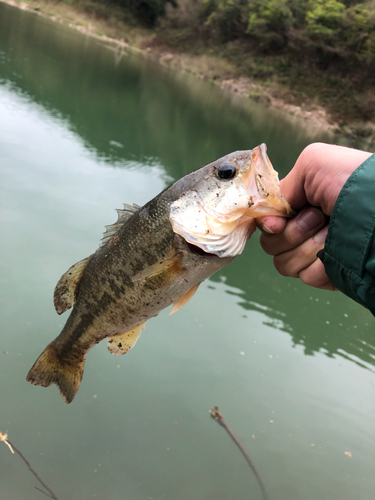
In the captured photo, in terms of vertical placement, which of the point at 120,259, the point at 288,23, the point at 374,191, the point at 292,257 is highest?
the point at 288,23

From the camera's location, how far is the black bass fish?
1.65 meters

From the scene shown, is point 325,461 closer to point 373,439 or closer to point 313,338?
point 373,439

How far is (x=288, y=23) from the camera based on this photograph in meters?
47.9

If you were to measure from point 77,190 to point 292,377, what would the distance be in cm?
571

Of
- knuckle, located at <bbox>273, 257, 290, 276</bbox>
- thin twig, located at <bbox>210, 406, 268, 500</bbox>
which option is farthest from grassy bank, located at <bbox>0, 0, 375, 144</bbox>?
knuckle, located at <bbox>273, 257, 290, 276</bbox>

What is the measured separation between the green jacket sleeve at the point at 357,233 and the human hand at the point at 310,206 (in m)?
0.21

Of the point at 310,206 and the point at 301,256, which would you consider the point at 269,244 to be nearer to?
the point at 301,256

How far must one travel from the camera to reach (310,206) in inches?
72.9

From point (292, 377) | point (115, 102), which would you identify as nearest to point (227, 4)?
point (115, 102)

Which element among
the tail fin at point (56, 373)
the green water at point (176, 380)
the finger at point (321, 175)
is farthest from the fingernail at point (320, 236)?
the green water at point (176, 380)

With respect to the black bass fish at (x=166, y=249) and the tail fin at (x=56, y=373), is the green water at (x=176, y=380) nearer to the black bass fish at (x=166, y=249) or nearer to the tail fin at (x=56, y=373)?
the tail fin at (x=56, y=373)

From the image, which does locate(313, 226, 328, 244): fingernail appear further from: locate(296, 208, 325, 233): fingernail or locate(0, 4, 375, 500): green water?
locate(0, 4, 375, 500): green water

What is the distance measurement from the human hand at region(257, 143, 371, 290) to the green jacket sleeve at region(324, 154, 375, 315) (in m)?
0.21

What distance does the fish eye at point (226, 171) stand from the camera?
167 centimetres
